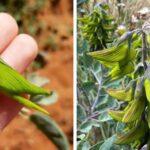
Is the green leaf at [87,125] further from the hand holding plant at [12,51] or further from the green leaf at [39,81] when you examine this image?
the green leaf at [39,81]

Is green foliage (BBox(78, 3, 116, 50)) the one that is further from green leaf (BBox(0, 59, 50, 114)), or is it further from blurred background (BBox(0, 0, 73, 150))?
blurred background (BBox(0, 0, 73, 150))

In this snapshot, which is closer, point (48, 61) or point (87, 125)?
point (87, 125)

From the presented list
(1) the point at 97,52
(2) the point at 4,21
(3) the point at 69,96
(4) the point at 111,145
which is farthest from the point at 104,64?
(3) the point at 69,96

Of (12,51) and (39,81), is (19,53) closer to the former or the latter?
(12,51)

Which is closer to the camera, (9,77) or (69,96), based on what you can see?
(9,77)

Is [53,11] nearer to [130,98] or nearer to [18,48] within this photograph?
[18,48]

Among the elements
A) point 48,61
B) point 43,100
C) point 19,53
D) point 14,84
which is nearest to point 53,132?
point 43,100

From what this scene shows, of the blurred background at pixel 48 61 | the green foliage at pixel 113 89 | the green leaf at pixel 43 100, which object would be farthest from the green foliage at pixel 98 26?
the blurred background at pixel 48 61
